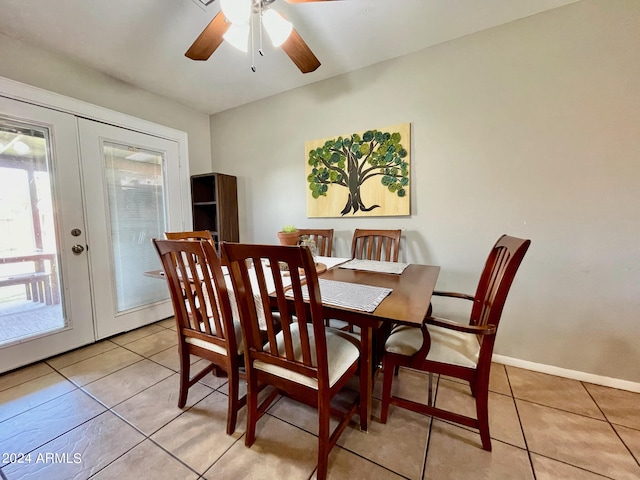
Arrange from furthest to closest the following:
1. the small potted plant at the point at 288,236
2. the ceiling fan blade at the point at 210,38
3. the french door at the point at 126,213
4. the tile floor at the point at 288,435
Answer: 1. the french door at the point at 126,213
2. the small potted plant at the point at 288,236
3. the ceiling fan blade at the point at 210,38
4. the tile floor at the point at 288,435

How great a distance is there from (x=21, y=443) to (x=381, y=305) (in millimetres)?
1975

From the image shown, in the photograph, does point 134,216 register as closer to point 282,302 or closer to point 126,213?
point 126,213

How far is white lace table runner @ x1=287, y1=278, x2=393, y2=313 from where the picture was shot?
1.11 meters

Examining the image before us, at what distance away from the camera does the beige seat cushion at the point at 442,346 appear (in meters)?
1.24

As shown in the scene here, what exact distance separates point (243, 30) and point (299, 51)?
1.13 feet

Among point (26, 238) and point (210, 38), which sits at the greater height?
point (210, 38)

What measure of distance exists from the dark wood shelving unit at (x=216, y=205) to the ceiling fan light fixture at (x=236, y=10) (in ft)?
6.05

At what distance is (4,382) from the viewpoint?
1.81m

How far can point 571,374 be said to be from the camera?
6.01 feet

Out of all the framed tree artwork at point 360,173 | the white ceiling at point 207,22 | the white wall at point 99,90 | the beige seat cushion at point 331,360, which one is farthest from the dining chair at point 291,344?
the white wall at point 99,90

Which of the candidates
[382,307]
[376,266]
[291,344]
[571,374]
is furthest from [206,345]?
[571,374]

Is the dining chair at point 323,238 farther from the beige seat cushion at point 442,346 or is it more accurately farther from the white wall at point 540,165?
the beige seat cushion at point 442,346

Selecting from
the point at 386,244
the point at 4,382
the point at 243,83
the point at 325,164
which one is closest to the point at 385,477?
the point at 386,244

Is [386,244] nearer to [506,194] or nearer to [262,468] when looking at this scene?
[506,194]
